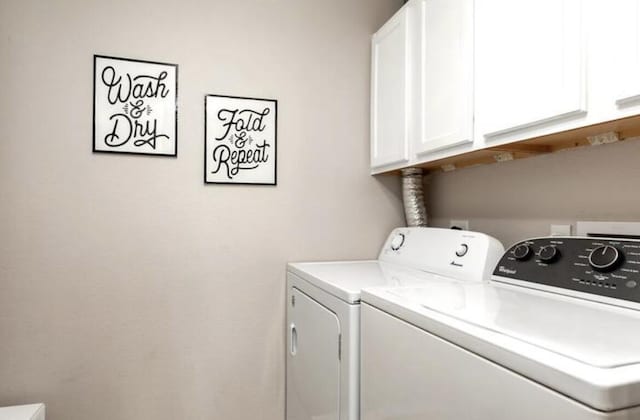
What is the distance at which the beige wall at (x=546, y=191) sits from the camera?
1252 millimetres

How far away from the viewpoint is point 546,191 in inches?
59.5

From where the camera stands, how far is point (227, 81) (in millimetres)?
2004

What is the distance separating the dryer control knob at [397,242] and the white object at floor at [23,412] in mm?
1643

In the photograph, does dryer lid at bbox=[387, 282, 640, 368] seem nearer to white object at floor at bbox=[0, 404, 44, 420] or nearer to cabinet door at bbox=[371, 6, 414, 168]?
cabinet door at bbox=[371, 6, 414, 168]

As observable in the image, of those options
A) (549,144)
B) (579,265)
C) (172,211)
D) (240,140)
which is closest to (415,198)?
(549,144)

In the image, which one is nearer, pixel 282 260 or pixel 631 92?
pixel 631 92

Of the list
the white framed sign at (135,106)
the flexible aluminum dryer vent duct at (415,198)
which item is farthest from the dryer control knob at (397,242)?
the white framed sign at (135,106)

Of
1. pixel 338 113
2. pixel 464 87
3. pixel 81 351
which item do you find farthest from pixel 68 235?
pixel 464 87

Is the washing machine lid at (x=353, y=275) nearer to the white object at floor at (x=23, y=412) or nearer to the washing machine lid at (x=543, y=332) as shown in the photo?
the washing machine lid at (x=543, y=332)

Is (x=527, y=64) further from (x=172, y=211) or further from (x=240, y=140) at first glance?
(x=172, y=211)

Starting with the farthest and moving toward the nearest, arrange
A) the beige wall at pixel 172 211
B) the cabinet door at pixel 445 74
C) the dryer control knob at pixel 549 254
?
the beige wall at pixel 172 211, the cabinet door at pixel 445 74, the dryer control knob at pixel 549 254

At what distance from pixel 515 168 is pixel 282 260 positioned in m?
1.15

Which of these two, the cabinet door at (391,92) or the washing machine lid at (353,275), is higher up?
the cabinet door at (391,92)

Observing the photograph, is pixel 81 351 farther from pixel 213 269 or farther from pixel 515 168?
pixel 515 168
